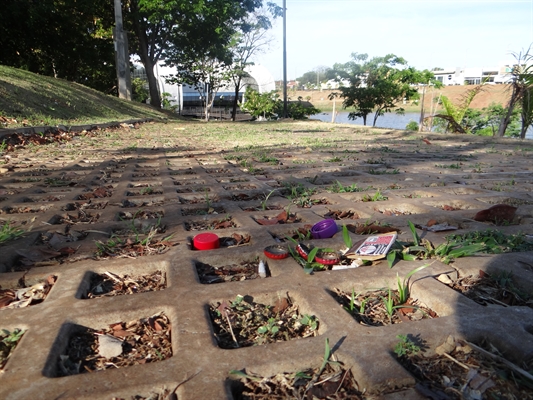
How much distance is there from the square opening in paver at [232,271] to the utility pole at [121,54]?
1742 centimetres

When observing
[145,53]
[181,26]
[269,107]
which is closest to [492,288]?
[181,26]

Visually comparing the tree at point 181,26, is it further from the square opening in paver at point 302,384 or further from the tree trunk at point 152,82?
the square opening in paver at point 302,384

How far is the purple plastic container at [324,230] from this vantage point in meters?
2.02

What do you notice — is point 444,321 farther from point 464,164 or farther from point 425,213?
point 464,164

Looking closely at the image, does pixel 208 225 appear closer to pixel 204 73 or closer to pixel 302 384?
pixel 302 384

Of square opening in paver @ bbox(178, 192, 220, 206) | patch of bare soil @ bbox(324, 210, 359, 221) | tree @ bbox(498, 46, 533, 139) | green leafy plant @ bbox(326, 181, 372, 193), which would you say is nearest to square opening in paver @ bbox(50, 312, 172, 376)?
patch of bare soil @ bbox(324, 210, 359, 221)

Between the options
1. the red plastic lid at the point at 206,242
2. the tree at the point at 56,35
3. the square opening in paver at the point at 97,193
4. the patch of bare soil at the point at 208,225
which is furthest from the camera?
the tree at the point at 56,35

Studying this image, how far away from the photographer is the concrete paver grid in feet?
3.38

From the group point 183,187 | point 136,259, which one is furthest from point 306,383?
point 183,187

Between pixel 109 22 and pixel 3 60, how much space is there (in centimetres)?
571

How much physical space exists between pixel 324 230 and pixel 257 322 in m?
0.81

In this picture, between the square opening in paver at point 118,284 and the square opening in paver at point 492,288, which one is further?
the square opening in paver at point 118,284

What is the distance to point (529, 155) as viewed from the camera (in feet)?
18.9

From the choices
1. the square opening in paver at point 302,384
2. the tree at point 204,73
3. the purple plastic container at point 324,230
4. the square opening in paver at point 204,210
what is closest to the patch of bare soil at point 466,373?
the square opening in paver at point 302,384
